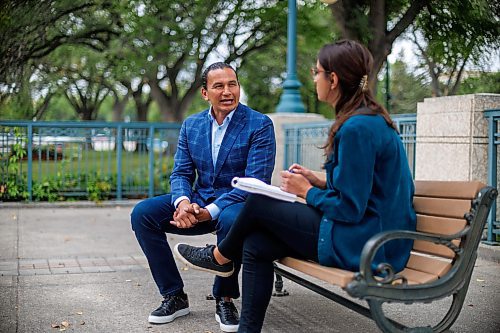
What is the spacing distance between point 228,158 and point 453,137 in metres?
3.10

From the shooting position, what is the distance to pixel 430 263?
319cm

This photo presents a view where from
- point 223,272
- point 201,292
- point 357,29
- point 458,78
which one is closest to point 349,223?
point 223,272

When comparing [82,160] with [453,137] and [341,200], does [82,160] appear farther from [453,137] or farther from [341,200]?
[341,200]

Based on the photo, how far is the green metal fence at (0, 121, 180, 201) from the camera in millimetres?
10922

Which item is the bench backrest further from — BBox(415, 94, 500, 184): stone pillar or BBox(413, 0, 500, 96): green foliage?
BBox(415, 94, 500, 184): stone pillar

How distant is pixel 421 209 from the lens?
3.41 metres

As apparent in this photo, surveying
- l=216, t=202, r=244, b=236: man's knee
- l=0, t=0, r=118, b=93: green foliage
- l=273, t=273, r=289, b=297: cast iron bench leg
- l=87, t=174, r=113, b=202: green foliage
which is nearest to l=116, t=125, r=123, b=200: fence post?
l=87, t=174, r=113, b=202: green foliage

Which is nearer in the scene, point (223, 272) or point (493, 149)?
point (223, 272)

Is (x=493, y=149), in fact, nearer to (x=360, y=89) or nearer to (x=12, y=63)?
(x=360, y=89)

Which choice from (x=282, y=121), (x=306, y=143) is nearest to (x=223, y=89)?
(x=306, y=143)

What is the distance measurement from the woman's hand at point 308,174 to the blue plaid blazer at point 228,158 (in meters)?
0.72

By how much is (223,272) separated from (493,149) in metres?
3.47

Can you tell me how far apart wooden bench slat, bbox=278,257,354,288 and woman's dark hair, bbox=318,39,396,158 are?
54 centimetres

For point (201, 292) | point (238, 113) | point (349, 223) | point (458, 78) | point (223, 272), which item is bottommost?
point (201, 292)
